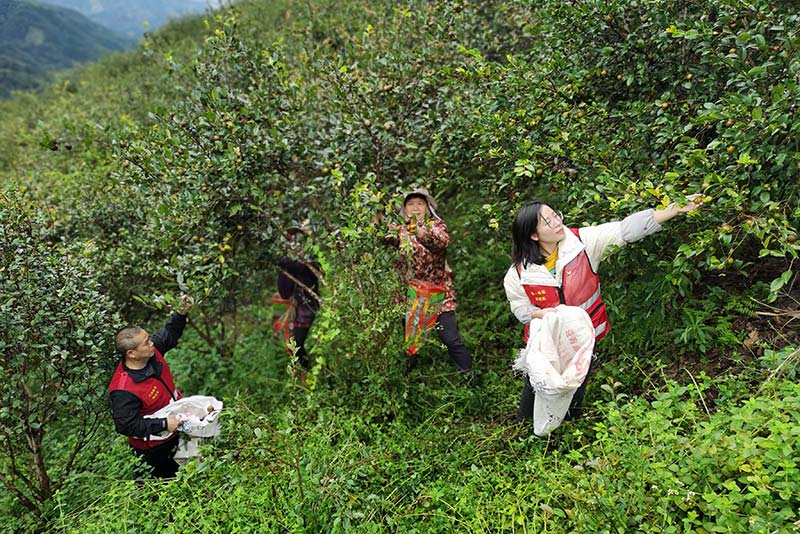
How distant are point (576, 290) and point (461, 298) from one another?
213 cm

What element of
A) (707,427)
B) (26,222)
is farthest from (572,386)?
Result: (26,222)

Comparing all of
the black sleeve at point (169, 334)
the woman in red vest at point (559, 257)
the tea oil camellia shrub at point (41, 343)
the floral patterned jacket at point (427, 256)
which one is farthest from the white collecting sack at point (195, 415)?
the woman in red vest at point (559, 257)

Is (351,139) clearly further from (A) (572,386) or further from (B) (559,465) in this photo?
(B) (559,465)

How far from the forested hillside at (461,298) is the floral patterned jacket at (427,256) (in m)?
0.12

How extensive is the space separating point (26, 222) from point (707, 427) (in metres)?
4.41

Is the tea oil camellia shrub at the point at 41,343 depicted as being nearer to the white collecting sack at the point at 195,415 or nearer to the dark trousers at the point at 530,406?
the white collecting sack at the point at 195,415

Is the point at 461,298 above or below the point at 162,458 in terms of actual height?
below

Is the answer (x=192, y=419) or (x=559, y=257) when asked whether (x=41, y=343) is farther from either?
(x=559, y=257)

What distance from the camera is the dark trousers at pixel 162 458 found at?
10.6 ft

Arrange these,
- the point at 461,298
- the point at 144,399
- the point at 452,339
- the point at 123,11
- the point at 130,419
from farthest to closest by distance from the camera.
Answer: the point at 123,11 → the point at 461,298 → the point at 452,339 → the point at 144,399 → the point at 130,419

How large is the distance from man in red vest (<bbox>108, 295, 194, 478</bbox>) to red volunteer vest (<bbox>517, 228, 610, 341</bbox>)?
249cm

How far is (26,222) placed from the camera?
3.40m

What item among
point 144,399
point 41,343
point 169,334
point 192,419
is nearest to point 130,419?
point 144,399

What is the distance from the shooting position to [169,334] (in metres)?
3.58
